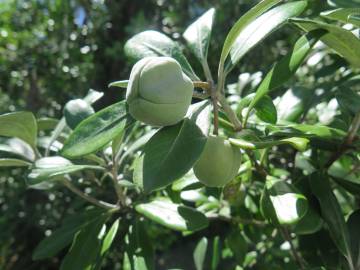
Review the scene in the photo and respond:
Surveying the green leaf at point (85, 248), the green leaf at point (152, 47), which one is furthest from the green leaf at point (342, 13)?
the green leaf at point (85, 248)

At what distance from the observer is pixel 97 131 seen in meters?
0.71

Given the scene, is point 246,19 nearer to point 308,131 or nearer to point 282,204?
point 308,131

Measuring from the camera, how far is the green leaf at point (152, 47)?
0.87 metres

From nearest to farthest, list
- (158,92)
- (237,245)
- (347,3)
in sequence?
(158,92)
(347,3)
(237,245)

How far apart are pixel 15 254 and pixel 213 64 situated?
1699mm

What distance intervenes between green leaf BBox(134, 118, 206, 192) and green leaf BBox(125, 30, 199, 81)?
219mm

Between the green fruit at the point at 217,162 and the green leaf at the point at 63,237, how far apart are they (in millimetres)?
449

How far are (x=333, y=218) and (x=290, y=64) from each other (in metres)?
0.30

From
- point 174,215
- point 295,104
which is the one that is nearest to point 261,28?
point 295,104

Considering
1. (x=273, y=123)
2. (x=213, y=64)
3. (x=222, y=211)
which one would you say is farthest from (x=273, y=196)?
(x=213, y=64)

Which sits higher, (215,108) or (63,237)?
(215,108)

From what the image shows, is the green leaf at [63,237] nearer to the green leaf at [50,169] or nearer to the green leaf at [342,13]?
the green leaf at [50,169]

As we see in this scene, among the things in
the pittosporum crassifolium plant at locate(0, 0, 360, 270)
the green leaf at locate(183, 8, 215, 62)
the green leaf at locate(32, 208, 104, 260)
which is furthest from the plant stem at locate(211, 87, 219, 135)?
the green leaf at locate(32, 208, 104, 260)

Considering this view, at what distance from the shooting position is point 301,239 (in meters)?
1.05
